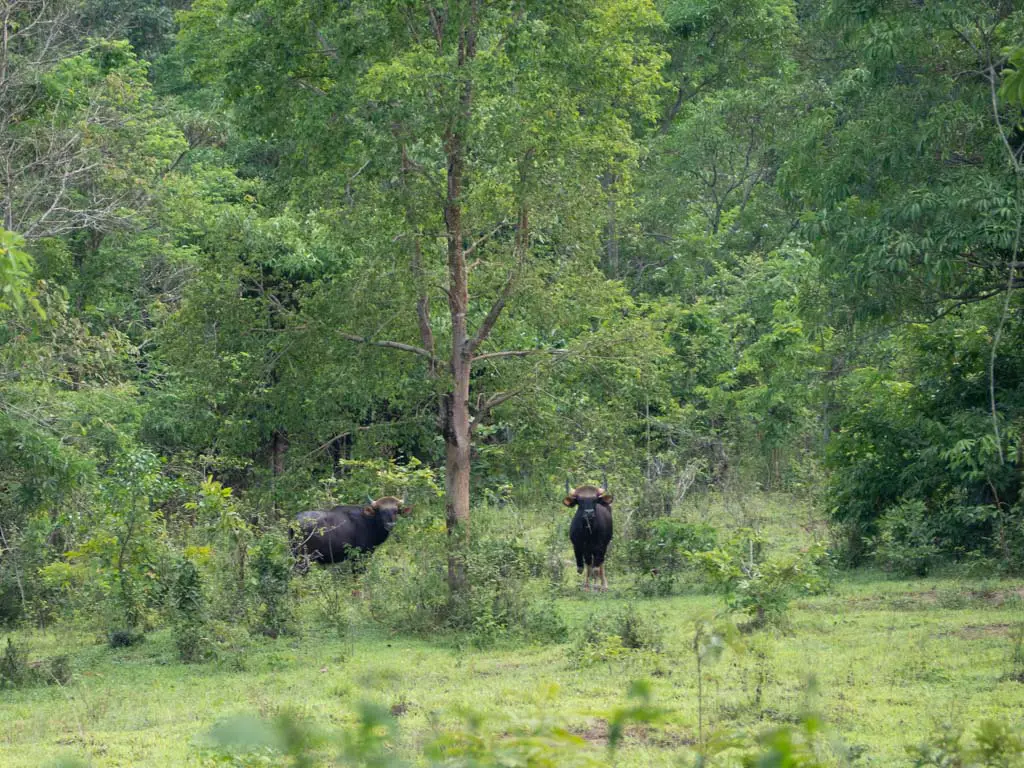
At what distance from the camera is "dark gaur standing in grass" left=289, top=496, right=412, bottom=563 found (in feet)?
52.9

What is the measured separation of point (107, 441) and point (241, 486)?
8221 mm

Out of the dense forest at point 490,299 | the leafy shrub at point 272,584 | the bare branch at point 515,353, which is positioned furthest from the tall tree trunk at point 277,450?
the leafy shrub at point 272,584

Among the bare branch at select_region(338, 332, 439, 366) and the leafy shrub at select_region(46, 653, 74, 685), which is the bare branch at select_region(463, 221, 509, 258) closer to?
the bare branch at select_region(338, 332, 439, 366)

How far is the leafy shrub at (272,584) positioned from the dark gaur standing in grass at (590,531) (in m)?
3.94

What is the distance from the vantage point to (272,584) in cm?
1315

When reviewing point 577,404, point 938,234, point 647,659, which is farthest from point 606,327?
point 647,659

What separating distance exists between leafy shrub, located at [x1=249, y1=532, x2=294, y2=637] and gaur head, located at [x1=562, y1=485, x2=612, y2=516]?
4.22 metres

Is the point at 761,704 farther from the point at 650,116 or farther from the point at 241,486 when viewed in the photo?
the point at 241,486

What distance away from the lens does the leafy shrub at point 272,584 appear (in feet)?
42.9

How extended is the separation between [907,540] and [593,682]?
6.56 meters

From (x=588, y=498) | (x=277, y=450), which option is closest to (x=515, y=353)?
(x=588, y=498)

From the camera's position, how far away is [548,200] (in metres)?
13.9

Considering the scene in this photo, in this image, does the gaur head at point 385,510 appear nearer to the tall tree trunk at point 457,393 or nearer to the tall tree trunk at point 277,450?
the tall tree trunk at point 457,393

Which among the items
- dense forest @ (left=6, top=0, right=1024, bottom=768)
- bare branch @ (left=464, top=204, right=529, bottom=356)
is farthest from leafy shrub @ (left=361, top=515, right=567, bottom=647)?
bare branch @ (left=464, top=204, right=529, bottom=356)
